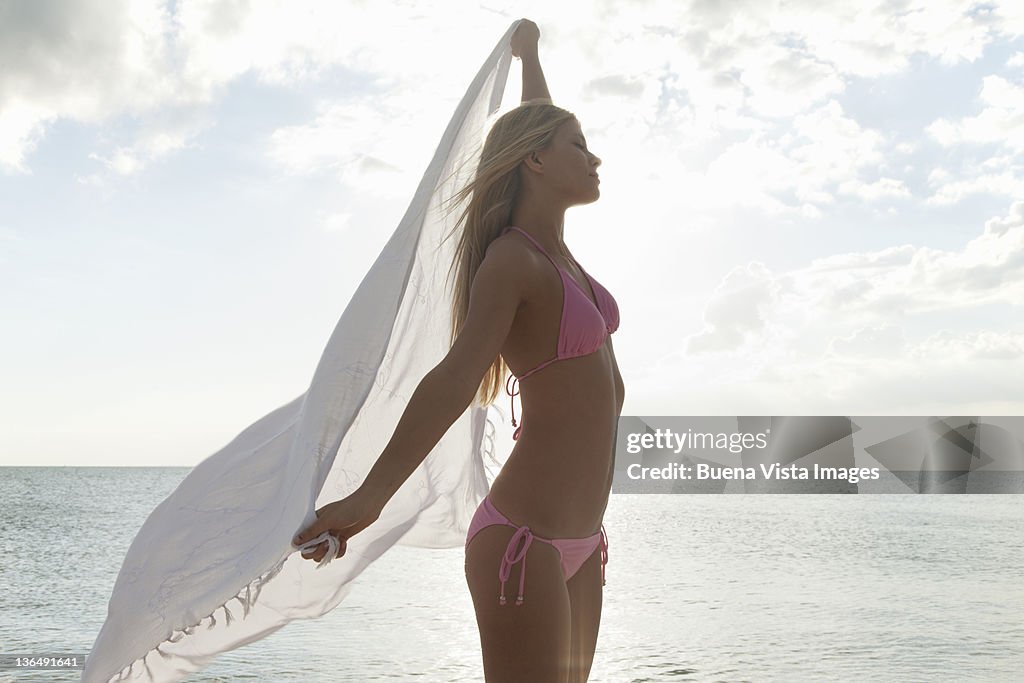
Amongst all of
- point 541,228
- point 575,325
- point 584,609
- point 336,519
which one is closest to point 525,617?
point 584,609

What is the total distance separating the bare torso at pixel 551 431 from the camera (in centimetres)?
199

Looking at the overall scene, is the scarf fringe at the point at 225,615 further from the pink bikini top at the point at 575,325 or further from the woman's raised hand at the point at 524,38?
the woman's raised hand at the point at 524,38

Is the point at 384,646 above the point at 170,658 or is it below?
below

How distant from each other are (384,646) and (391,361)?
8345 mm

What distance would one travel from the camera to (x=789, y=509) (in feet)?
107

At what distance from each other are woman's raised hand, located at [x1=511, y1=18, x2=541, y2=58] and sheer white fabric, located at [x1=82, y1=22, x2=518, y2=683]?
0.25 meters

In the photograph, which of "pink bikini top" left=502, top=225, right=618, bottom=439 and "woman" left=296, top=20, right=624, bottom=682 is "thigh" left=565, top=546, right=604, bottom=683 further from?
"pink bikini top" left=502, top=225, right=618, bottom=439

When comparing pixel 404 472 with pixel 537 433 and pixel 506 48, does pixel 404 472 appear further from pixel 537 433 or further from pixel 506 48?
pixel 506 48

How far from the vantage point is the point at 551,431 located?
2031mm

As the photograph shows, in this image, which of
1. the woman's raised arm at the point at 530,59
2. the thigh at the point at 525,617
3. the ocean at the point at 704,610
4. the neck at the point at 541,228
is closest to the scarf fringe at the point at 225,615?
the thigh at the point at 525,617

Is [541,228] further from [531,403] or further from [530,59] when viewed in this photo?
[530,59]

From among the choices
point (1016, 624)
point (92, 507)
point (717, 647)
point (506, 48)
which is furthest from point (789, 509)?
point (506, 48)

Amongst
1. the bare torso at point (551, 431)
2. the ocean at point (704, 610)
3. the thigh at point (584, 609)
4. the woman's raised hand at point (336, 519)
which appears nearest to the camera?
the woman's raised hand at point (336, 519)

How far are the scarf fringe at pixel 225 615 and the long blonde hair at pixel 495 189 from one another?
0.66 meters
